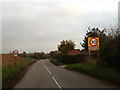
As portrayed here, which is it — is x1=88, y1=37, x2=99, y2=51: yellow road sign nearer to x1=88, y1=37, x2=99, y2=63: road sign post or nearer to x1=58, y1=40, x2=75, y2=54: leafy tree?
x1=88, y1=37, x2=99, y2=63: road sign post

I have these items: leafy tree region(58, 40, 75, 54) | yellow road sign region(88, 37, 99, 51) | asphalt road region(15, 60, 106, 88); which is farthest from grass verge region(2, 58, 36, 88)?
leafy tree region(58, 40, 75, 54)

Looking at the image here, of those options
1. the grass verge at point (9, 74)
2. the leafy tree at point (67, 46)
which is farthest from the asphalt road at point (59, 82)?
the leafy tree at point (67, 46)

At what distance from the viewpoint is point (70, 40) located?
5828 centimetres

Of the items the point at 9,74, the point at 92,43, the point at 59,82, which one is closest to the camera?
the point at 59,82

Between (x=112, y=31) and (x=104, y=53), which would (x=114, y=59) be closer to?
(x=104, y=53)

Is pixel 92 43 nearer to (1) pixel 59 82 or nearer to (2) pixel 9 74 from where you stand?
(1) pixel 59 82

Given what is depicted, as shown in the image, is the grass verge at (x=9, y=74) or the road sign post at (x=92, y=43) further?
the road sign post at (x=92, y=43)

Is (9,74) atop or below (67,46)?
below

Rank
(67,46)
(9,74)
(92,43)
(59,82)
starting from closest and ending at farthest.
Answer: (59,82) → (9,74) → (92,43) → (67,46)

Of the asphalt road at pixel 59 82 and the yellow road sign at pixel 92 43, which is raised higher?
the yellow road sign at pixel 92 43

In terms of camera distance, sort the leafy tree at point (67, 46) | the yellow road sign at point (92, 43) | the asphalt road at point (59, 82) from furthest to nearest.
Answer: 1. the leafy tree at point (67, 46)
2. the yellow road sign at point (92, 43)
3. the asphalt road at point (59, 82)

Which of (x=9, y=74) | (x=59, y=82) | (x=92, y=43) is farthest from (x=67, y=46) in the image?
(x=59, y=82)

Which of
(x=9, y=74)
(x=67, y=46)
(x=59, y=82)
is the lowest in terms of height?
(x=59, y=82)

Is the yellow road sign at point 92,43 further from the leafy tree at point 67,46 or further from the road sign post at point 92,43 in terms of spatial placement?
the leafy tree at point 67,46
